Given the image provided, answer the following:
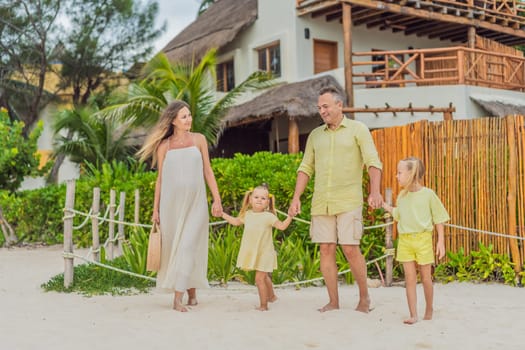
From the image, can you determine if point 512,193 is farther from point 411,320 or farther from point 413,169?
point 411,320

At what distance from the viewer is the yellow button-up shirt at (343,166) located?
5117 millimetres

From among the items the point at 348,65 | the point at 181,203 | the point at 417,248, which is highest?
the point at 348,65

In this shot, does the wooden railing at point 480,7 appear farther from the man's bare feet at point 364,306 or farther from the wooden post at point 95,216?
the man's bare feet at point 364,306

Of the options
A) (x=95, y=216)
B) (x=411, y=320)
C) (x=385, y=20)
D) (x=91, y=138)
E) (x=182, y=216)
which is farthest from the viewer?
(x=385, y=20)

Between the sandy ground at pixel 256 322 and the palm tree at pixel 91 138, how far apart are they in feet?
32.5

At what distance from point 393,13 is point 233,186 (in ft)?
31.6

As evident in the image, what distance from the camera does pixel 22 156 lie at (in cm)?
1362

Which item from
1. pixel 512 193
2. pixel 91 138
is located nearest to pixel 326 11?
pixel 91 138

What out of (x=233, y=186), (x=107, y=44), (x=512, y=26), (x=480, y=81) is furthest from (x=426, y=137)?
(x=107, y=44)

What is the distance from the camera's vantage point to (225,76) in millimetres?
19422

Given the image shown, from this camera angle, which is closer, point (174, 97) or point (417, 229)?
point (417, 229)

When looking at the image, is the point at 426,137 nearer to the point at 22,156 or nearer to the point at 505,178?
the point at 505,178

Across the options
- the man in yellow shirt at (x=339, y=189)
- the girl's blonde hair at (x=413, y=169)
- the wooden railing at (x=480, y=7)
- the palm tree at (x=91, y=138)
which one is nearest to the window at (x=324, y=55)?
the wooden railing at (x=480, y=7)

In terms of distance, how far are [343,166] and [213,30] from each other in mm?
14342
